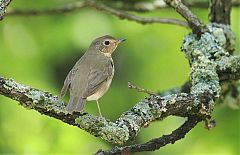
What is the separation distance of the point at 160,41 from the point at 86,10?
104 centimetres

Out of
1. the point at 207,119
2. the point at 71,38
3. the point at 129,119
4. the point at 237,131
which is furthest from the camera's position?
the point at 71,38

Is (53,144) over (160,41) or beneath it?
beneath

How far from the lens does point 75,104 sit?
4066 millimetres

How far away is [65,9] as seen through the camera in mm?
6676

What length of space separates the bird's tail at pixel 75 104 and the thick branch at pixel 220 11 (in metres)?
1.52

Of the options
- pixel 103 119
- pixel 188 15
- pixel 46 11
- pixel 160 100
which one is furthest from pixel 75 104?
pixel 46 11

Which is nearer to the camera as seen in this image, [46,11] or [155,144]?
[155,144]

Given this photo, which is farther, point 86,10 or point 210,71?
point 86,10

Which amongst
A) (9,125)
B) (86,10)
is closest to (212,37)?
(9,125)

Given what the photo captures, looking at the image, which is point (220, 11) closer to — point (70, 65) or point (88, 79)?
point (88, 79)

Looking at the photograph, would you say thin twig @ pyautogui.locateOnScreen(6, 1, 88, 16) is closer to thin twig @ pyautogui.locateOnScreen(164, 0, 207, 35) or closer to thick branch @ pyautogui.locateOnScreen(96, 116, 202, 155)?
thin twig @ pyautogui.locateOnScreen(164, 0, 207, 35)

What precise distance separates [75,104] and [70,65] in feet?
15.0

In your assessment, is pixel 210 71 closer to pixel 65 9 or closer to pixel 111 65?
pixel 111 65

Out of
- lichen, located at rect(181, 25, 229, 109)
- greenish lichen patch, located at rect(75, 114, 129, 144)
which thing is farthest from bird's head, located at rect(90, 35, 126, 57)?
greenish lichen patch, located at rect(75, 114, 129, 144)
